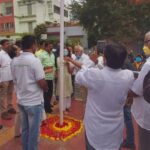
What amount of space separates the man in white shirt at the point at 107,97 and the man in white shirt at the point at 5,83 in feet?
12.4

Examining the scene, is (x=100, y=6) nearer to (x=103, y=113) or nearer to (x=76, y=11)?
(x=76, y=11)

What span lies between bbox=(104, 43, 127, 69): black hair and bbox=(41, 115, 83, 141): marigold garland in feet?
8.87

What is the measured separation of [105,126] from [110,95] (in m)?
0.31

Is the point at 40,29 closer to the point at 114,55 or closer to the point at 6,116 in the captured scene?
the point at 6,116

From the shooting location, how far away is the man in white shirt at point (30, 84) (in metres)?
3.72

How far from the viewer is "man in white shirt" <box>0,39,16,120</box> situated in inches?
247

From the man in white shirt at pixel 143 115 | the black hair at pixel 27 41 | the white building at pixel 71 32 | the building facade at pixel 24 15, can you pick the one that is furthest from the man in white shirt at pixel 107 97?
the building facade at pixel 24 15

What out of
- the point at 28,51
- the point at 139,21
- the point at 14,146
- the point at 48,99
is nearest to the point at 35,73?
the point at 28,51

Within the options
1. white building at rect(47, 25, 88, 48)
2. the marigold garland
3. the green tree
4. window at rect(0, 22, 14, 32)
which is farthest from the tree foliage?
window at rect(0, 22, 14, 32)

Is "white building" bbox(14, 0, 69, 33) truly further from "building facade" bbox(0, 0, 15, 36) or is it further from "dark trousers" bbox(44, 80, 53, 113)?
"dark trousers" bbox(44, 80, 53, 113)

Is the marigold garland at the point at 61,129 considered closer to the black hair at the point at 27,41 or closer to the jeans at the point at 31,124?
the jeans at the point at 31,124

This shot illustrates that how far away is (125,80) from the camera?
9.18ft

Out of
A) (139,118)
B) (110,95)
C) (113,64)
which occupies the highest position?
(113,64)

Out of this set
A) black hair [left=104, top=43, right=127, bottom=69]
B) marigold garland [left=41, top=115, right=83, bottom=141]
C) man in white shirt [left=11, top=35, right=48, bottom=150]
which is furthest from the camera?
marigold garland [left=41, top=115, right=83, bottom=141]
